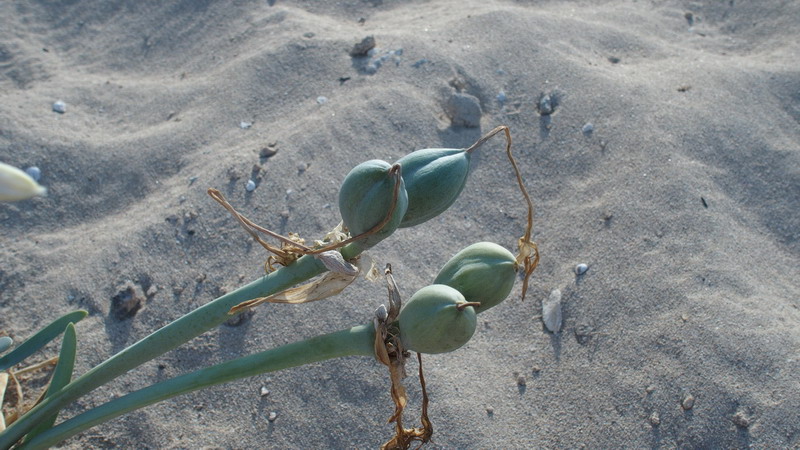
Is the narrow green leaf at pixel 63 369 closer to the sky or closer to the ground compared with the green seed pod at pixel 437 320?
closer to the ground

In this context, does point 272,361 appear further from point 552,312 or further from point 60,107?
point 60,107

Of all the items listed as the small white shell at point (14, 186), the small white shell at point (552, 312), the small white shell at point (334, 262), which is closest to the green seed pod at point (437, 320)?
the small white shell at point (334, 262)

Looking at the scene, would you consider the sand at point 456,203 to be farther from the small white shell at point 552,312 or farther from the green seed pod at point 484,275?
the green seed pod at point 484,275

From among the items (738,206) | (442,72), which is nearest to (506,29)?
(442,72)

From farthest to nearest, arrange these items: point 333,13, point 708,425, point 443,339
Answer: point 333,13
point 708,425
point 443,339

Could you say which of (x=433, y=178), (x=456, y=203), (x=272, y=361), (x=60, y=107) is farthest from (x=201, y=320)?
(x=60, y=107)

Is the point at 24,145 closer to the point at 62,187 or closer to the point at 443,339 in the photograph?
the point at 62,187
